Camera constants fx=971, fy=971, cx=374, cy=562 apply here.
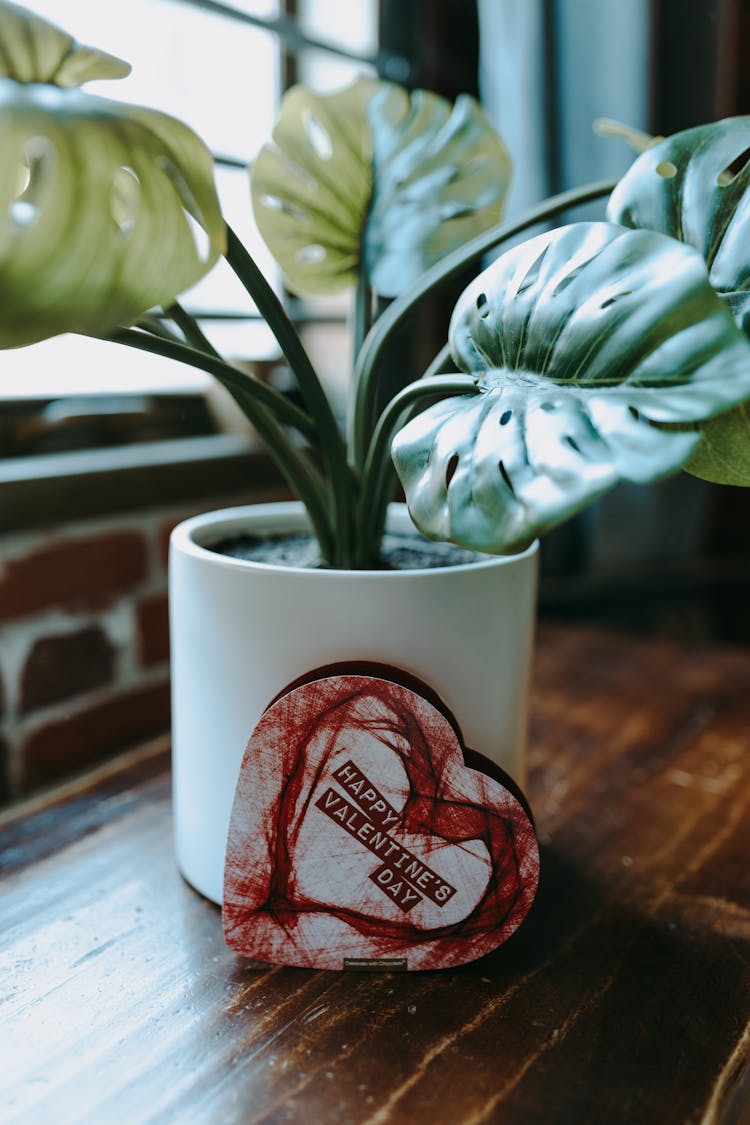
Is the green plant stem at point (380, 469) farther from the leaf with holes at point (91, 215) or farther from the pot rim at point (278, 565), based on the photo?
the leaf with holes at point (91, 215)

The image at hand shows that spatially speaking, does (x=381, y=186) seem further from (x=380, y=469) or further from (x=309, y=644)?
(x=309, y=644)

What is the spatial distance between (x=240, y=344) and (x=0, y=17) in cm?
83

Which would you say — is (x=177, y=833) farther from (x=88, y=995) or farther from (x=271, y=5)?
(x=271, y=5)

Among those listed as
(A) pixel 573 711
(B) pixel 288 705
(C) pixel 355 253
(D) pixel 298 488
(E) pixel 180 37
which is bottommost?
(A) pixel 573 711

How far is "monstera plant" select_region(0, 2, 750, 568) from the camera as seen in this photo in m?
0.40

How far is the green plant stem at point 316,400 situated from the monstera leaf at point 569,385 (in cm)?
13

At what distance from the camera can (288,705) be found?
573 mm

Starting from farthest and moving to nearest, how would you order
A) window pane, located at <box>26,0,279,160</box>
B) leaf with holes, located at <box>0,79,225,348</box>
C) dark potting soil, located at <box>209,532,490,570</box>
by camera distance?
window pane, located at <box>26,0,279,160</box>
dark potting soil, located at <box>209,532,490,570</box>
leaf with holes, located at <box>0,79,225,348</box>

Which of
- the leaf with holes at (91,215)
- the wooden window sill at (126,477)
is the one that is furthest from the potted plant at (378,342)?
the wooden window sill at (126,477)

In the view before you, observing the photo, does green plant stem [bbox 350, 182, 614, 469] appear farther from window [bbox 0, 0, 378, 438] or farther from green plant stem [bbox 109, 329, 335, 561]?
window [bbox 0, 0, 378, 438]

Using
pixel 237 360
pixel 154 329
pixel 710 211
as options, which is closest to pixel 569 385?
pixel 710 211

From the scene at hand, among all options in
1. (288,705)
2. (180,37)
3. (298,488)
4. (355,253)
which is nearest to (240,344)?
(180,37)

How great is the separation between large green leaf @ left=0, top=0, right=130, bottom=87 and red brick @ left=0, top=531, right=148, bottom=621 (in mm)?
481

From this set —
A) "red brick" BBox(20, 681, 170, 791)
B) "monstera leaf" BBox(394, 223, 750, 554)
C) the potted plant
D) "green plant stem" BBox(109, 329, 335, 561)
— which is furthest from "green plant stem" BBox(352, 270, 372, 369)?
"red brick" BBox(20, 681, 170, 791)
